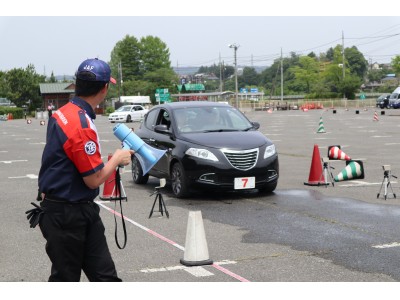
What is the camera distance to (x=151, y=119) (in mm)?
13492

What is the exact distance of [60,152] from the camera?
4.01m

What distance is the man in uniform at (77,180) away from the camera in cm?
396

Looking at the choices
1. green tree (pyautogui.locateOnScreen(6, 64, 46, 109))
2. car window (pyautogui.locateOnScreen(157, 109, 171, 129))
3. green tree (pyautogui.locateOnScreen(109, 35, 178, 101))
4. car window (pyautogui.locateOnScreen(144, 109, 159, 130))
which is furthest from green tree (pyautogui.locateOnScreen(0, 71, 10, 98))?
car window (pyautogui.locateOnScreen(157, 109, 171, 129))

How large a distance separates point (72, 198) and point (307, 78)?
145 m

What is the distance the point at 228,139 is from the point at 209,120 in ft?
3.55

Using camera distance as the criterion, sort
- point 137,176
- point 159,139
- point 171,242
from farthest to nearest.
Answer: point 137,176 → point 159,139 → point 171,242

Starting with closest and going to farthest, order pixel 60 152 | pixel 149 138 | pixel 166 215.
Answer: pixel 60 152
pixel 166 215
pixel 149 138

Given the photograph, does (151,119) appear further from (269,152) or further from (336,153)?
(336,153)

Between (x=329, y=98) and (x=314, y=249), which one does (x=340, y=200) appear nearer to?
(x=314, y=249)

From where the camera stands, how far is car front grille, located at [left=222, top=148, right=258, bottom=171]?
1105 centimetres

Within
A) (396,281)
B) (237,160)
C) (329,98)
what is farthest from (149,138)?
(329,98)

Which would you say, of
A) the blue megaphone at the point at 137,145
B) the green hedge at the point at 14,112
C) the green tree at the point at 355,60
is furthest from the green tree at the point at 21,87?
the green tree at the point at 355,60

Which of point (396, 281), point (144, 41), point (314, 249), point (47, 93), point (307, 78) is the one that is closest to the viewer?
point (396, 281)

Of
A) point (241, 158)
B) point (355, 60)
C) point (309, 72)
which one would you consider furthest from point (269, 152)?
point (355, 60)
